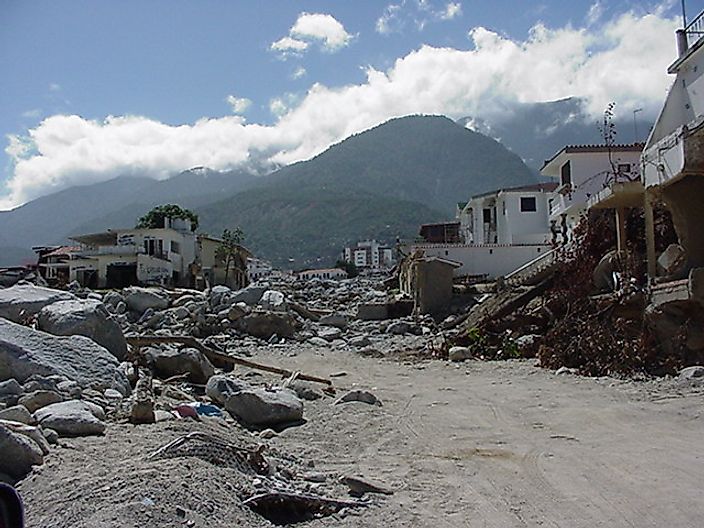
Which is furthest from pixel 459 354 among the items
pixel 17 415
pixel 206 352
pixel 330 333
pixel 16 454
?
pixel 16 454

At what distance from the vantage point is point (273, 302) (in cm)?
3064

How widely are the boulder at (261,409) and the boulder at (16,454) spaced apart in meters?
4.33

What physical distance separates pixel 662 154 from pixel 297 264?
147217mm

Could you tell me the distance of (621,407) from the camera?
11320mm

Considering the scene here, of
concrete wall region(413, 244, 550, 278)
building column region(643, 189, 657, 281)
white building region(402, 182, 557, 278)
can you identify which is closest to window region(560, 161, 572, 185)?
white building region(402, 182, 557, 278)

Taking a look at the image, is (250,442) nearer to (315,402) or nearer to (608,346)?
(315,402)

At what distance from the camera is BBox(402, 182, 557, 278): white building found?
132 ft

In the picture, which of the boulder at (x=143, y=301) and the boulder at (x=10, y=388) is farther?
the boulder at (x=143, y=301)

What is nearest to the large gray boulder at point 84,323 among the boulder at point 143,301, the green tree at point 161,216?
the boulder at point 143,301

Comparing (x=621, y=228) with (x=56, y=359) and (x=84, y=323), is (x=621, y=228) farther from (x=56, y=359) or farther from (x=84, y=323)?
(x=56, y=359)

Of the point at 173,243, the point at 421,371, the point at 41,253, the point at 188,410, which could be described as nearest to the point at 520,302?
the point at 421,371

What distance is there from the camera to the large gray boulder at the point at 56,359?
360 inches

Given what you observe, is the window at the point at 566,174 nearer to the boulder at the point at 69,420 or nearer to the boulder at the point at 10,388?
the boulder at the point at 10,388

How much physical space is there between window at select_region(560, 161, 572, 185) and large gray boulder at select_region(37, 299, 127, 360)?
2938cm
